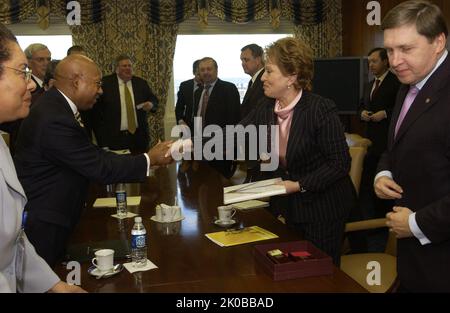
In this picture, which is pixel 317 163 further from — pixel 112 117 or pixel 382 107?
pixel 112 117

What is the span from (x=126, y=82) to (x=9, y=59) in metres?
4.43

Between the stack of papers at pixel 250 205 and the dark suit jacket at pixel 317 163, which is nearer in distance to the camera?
the dark suit jacket at pixel 317 163

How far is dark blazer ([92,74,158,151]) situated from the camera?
18.1 feet

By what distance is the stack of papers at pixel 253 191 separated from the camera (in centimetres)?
206

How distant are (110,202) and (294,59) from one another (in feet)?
4.55

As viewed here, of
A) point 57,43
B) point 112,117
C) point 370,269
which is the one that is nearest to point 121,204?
point 370,269

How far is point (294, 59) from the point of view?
2488mm

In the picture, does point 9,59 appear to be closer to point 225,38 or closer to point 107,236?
point 107,236

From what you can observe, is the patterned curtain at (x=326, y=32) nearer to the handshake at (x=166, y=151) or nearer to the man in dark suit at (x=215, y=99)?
the man in dark suit at (x=215, y=99)

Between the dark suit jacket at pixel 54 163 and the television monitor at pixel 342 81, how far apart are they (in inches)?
206

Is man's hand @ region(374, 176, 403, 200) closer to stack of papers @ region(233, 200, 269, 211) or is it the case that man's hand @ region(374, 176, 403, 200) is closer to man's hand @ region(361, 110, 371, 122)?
stack of papers @ region(233, 200, 269, 211)

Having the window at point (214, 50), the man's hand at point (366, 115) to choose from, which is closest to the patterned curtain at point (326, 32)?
the window at point (214, 50)

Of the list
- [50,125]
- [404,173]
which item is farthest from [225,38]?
[404,173]

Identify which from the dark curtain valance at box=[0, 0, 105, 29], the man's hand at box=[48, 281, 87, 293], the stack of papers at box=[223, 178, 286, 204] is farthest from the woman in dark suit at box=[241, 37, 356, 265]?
the dark curtain valance at box=[0, 0, 105, 29]
